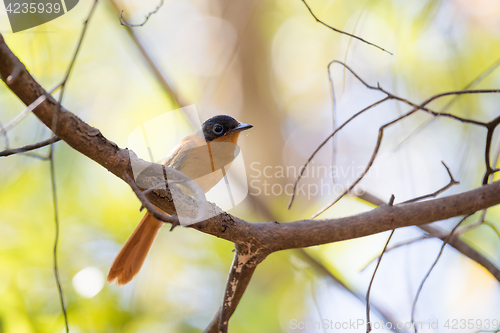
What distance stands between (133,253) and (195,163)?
116 centimetres

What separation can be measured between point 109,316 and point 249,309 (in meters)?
1.59

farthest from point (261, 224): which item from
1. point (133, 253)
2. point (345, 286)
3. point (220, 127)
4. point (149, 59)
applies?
point (149, 59)

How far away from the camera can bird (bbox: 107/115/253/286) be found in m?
3.29

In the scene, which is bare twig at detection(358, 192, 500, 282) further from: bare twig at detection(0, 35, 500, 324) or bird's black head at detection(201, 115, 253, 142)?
bird's black head at detection(201, 115, 253, 142)

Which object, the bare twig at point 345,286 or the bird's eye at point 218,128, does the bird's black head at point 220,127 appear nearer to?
the bird's eye at point 218,128

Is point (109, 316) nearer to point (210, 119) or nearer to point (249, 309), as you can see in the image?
point (249, 309)

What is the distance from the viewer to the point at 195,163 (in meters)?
3.29

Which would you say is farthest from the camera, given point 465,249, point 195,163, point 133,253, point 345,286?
point 345,286

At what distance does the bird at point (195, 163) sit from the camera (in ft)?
10.8

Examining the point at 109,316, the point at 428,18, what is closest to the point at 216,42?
the point at 428,18

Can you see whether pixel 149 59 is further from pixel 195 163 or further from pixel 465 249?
pixel 465 249

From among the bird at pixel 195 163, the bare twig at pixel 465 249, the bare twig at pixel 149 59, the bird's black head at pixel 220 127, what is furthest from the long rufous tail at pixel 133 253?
the bare twig at pixel 465 249

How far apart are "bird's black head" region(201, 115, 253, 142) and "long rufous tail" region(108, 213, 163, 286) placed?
998 mm

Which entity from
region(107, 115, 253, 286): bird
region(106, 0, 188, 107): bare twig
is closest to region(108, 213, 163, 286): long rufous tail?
region(107, 115, 253, 286): bird
